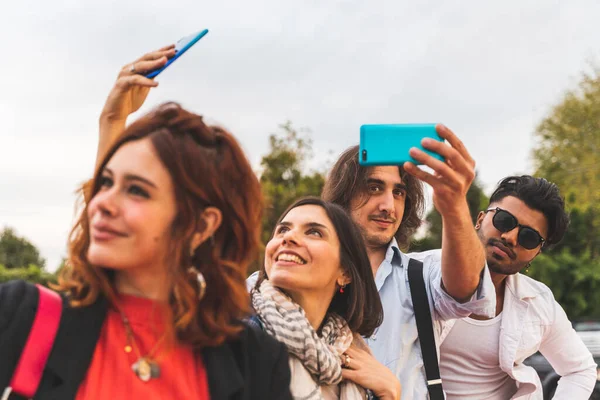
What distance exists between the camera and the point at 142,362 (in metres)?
1.94

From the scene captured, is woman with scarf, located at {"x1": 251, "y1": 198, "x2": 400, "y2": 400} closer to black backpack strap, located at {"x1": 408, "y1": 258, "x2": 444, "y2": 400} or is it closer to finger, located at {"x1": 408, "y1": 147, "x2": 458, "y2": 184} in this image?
black backpack strap, located at {"x1": 408, "y1": 258, "x2": 444, "y2": 400}

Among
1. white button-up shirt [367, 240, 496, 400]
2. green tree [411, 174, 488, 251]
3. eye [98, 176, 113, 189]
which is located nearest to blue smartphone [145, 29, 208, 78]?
eye [98, 176, 113, 189]

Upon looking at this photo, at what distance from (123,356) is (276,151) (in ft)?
72.6

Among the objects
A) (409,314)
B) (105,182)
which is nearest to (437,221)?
(409,314)

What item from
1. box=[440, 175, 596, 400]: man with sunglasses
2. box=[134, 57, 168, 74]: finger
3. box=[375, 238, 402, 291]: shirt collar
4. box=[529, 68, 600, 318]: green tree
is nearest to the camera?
box=[134, 57, 168, 74]: finger

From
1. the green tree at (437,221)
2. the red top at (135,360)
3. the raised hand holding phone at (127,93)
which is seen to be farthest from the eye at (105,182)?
the green tree at (437,221)

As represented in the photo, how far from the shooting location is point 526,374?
149 inches

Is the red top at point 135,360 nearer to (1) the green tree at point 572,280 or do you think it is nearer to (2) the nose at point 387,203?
(2) the nose at point 387,203

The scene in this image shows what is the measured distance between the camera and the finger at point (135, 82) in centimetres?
230

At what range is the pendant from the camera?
6.31 feet

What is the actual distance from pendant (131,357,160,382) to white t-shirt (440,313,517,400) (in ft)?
7.17

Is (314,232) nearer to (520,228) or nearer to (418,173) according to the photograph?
(418,173)

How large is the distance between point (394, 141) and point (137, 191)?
3.19ft

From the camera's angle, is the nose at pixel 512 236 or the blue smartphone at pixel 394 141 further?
the nose at pixel 512 236
